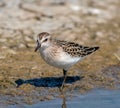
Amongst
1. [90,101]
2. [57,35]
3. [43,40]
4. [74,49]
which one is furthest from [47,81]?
[57,35]

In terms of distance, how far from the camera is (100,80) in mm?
11352

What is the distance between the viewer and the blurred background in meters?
11.4

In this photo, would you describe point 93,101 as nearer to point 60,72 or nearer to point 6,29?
point 60,72

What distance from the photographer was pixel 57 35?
1387 centimetres

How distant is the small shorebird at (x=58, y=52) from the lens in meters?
10.3

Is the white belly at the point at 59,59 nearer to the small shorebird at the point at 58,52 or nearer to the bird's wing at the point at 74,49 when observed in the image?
the small shorebird at the point at 58,52

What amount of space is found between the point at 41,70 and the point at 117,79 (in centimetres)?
170

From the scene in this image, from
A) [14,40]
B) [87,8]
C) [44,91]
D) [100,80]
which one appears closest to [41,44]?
[44,91]

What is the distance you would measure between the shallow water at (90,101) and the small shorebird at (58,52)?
0.73 m

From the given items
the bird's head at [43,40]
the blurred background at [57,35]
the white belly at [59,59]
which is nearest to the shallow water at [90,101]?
the blurred background at [57,35]

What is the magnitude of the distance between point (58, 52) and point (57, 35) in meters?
3.43

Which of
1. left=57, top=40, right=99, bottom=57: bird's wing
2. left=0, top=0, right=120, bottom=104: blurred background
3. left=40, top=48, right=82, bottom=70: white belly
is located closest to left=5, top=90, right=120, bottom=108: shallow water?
left=0, top=0, right=120, bottom=104: blurred background

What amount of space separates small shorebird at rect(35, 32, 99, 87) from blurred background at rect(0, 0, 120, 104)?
0.66m

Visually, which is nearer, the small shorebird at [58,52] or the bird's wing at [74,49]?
the small shorebird at [58,52]
